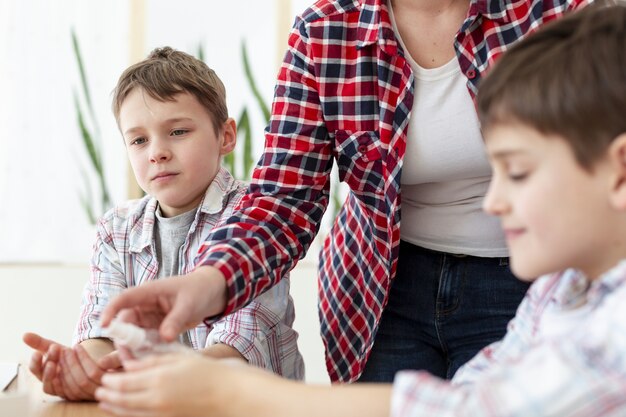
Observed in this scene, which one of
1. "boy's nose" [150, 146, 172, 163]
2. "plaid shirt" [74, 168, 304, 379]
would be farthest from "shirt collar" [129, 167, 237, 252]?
"boy's nose" [150, 146, 172, 163]

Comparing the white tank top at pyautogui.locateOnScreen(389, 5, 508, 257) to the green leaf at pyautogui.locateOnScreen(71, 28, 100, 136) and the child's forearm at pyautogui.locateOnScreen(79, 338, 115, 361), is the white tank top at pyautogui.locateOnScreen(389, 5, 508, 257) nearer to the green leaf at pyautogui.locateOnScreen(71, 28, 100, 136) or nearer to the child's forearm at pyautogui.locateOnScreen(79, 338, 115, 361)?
the child's forearm at pyautogui.locateOnScreen(79, 338, 115, 361)

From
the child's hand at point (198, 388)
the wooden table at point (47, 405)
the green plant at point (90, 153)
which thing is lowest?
the green plant at point (90, 153)

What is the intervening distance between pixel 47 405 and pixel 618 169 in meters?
0.96

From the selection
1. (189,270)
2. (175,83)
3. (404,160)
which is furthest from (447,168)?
(175,83)

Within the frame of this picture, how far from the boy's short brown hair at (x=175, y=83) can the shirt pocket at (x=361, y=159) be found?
55 cm

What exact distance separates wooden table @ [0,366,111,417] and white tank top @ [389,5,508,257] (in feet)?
2.17

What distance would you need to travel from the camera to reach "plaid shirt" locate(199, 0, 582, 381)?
1.54 metres

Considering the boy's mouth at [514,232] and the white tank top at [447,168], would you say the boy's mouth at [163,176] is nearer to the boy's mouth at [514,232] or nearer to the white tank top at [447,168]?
the white tank top at [447,168]

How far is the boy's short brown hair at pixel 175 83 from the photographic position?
204 centimetres

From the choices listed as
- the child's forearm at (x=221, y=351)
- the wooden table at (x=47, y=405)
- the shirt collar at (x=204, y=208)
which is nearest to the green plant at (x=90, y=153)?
the shirt collar at (x=204, y=208)

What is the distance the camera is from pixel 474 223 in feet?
5.31

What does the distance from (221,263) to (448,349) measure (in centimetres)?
Answer: 52

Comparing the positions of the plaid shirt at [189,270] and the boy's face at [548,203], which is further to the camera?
the plaid shirt at [189,270]

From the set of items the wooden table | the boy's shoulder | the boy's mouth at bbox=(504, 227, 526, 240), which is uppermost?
the boy's mouth at bbox=(504, 227, 526, 240)
